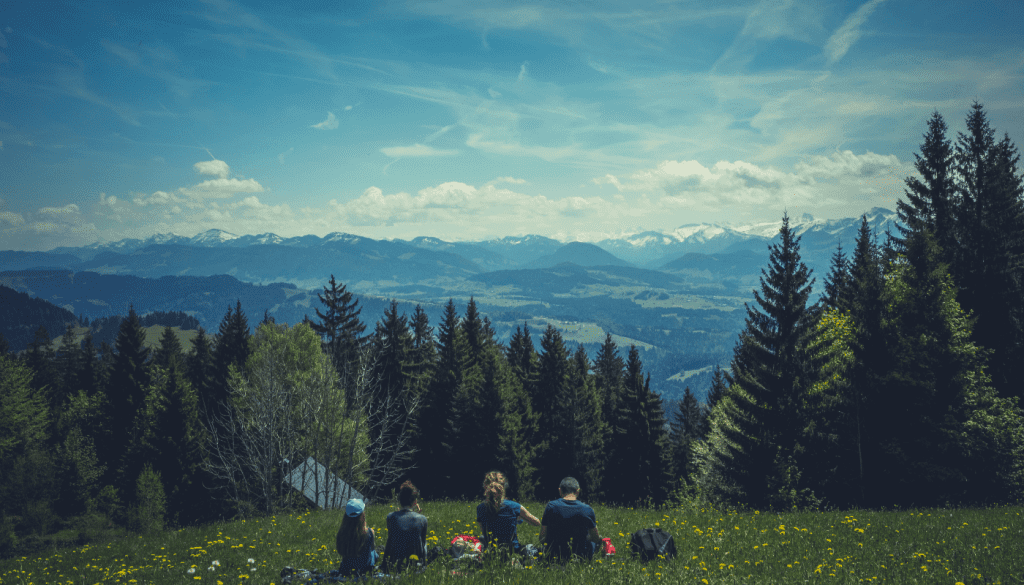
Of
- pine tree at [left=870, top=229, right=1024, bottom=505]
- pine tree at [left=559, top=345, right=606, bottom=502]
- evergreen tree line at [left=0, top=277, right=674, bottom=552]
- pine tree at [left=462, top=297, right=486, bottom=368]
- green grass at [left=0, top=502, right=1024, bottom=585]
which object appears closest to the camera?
green grass at [left=0, top=502, right=1024, bottom=585]

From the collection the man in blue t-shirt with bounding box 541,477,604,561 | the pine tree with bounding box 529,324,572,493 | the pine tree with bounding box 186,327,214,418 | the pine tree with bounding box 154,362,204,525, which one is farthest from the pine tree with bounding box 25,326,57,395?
the man in blue t-shirt with bounding box 541,477,604,561

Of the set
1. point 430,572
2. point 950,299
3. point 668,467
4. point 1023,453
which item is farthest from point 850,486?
point 430,572

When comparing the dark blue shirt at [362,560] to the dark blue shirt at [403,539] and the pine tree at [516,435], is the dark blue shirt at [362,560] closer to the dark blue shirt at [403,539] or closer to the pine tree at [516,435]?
the dark blue shirt at [403,539]

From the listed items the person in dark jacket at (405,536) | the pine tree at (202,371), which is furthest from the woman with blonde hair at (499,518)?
the pine tree at (202,371)

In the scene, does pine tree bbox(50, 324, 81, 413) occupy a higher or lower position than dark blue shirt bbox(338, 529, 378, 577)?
lower

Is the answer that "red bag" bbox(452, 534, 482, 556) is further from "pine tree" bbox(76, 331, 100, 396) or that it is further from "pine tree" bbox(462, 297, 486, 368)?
"pine tree" bbox(76, 331, 100, 396)

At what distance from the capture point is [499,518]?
8.27 metres

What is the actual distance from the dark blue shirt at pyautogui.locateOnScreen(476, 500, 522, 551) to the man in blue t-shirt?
55 cm

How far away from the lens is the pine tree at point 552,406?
41.0 meters

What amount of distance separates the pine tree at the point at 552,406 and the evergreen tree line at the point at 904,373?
16212 mm

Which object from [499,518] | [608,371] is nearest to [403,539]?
[499,518]

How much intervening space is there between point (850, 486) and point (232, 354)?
4283 cm

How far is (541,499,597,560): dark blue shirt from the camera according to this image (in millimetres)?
7891

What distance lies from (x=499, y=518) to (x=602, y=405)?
133 ft
